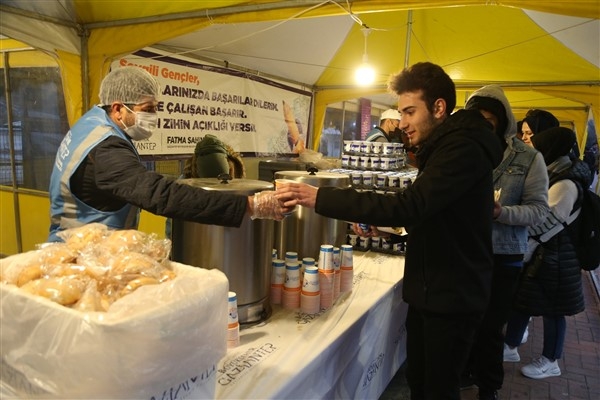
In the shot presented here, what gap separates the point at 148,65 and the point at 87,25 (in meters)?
0.64

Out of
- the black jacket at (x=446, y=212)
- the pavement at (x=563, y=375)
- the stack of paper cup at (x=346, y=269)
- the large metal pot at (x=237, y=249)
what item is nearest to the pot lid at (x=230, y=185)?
the large metal pot at (x=237, y=249)

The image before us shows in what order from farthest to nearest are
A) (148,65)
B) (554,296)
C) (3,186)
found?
(3,186) → (148,65) → (554,296)

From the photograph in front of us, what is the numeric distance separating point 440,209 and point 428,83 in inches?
18.7

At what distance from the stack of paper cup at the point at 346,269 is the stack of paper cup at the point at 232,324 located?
0.71m

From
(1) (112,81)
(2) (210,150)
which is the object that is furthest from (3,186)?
(1) (112,81)

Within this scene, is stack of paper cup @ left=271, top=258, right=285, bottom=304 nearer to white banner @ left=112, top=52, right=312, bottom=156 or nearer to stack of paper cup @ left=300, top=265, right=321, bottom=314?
stack of paper cup @ left=300, top=265, right=321, bottom=314

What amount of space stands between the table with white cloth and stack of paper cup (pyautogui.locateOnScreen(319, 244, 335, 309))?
5 cm

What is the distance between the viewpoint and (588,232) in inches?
110

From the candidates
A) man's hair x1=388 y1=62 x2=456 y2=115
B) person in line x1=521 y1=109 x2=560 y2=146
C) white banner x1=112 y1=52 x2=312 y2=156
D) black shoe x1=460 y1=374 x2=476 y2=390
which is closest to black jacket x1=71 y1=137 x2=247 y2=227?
man's hair x1=388 y1=62 x2=456 y2=115

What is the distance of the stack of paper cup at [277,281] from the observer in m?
1.74

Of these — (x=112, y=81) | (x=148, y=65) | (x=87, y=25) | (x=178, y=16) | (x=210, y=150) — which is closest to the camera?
(x=112, y=81)

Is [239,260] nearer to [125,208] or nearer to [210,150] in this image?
[125,208]

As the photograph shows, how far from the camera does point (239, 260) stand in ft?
4.82

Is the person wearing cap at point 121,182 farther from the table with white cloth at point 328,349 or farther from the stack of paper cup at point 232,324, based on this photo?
the table with white cloth at point 328,349
